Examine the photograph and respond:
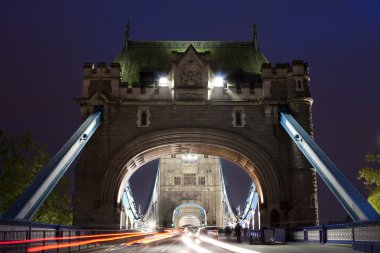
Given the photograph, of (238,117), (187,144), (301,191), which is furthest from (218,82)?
(301,191)

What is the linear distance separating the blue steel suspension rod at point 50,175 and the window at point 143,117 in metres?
2.20

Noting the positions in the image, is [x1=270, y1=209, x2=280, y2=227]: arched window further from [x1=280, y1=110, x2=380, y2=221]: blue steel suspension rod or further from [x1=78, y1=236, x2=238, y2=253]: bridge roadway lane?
[x1=78, y1=236, x2=238, y2=253]: bridge roadway lane

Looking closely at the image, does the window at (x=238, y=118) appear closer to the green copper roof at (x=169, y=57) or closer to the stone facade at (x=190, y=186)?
the green copper roof at (x=169, y=57)

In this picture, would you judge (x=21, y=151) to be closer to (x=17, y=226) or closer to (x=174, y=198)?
(x=17, y=226)

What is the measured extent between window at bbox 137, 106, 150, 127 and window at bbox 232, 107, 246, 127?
16.2ft

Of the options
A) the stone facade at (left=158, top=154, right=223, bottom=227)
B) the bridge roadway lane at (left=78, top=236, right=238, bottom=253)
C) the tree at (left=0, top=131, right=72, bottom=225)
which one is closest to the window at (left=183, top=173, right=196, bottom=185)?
the stone facade at (left=158, top=154, right=223, bottom=227)

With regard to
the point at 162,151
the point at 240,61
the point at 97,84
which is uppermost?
the point at 240,61

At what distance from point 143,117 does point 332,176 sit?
36.1 feet

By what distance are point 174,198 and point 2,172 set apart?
46118mm

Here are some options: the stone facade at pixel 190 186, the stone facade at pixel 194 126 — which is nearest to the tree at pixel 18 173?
the stone facade at pixel 194 126

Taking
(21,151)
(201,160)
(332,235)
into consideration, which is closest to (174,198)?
(201,160)

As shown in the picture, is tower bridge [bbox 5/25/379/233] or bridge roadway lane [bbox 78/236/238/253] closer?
bridge roadway lane [bbox 78/236/238/253]

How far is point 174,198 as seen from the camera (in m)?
70.9

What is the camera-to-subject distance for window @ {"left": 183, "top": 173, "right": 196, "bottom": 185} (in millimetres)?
→ 72438
